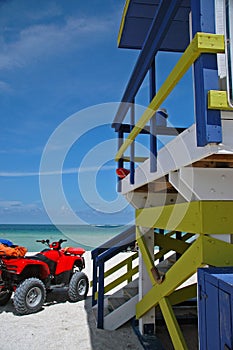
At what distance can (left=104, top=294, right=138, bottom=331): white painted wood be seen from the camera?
5.11 meters

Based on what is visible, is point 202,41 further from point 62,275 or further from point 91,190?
point 62,275

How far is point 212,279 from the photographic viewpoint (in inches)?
82.4

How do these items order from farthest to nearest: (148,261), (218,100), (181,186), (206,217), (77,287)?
(77,287) < (148,261) < (181,186) < (206,217) < (218,100)

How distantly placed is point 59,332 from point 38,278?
1.40 m

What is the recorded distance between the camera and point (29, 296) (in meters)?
5.84

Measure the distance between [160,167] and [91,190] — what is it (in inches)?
82.3

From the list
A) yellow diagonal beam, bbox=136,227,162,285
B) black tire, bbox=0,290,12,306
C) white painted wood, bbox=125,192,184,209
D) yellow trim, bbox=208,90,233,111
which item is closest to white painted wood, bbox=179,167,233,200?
yellow trim, bbox=208,90,233,111

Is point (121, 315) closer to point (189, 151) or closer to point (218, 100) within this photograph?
point (189, 151)

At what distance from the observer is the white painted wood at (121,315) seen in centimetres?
511

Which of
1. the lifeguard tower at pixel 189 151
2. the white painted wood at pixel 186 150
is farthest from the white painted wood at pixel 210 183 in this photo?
the white painted wood at pixel 186 150

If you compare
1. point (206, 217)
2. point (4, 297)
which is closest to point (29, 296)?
point (4, 297)

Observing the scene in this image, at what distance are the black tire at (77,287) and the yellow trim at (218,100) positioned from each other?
5254 millimetres

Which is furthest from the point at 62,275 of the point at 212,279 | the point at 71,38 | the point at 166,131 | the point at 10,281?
the point at 71,38

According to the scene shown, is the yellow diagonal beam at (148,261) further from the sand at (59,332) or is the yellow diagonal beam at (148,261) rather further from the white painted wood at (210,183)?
the white painted wood at (210,183)
